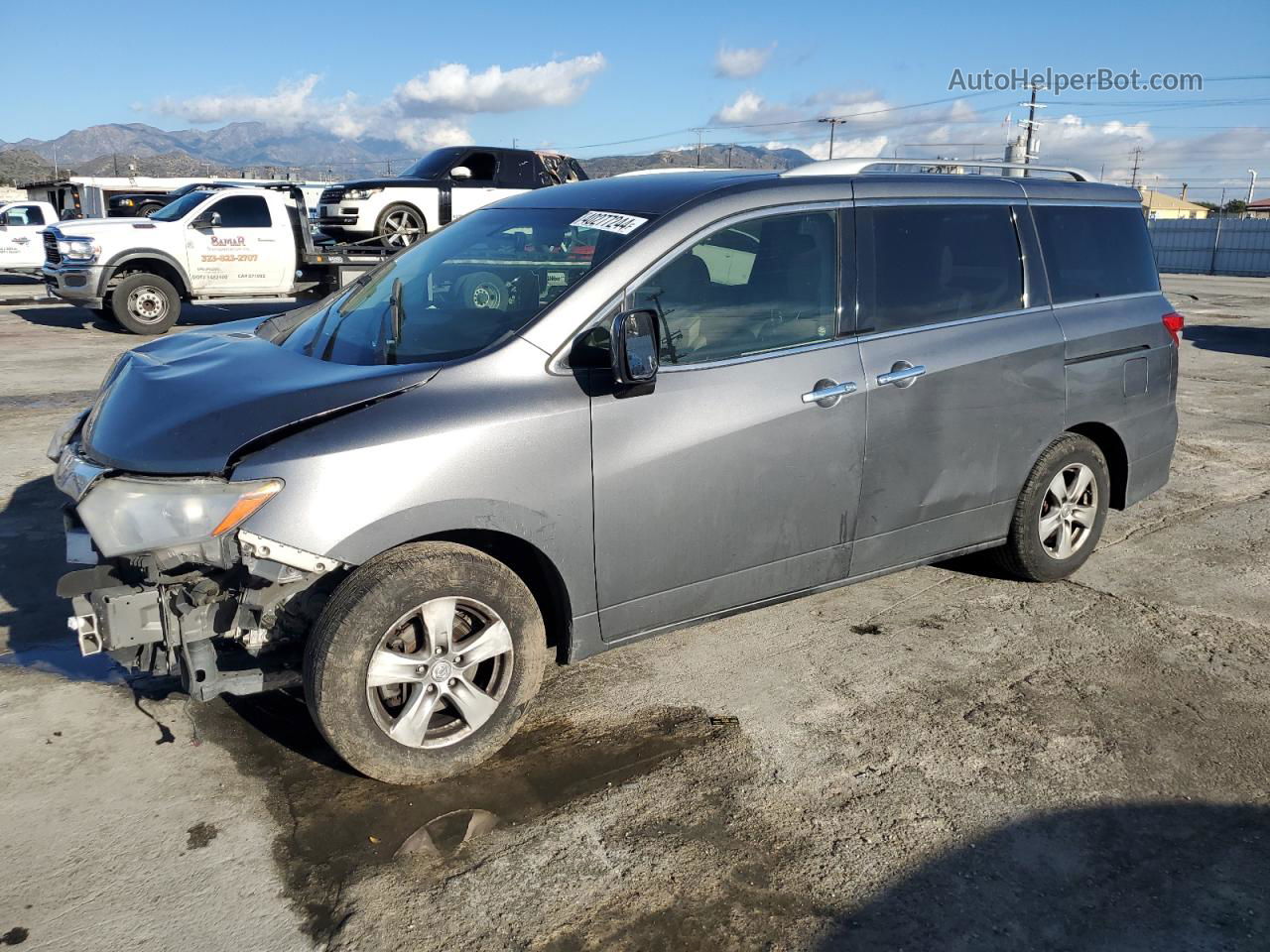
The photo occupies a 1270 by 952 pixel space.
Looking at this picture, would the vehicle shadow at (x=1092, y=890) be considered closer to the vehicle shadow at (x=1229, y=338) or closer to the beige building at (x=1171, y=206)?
Answer: the vehicle shadow at (x=1229, y=338)

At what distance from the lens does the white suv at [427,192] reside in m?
16.1

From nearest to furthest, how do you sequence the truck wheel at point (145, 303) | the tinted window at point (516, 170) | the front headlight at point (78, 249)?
the front headlight at point (78, 249), the truck wheel at point (145, 303), the tinted window at point (516, 170)

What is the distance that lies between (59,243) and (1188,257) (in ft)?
132

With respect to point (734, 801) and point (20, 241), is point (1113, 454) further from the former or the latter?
point (20, 241)

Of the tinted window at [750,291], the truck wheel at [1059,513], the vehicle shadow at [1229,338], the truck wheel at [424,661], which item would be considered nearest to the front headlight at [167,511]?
the truck wheel at [424,661]

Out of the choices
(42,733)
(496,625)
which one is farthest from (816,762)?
(42,733)

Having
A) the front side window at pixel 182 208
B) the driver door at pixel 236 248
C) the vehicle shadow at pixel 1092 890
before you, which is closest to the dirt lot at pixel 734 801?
the vehicle shadow at pixel 1092 890

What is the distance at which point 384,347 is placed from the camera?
144 inches

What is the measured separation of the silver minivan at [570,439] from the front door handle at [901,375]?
0.05 feet

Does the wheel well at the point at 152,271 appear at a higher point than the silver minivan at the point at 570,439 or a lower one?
higher

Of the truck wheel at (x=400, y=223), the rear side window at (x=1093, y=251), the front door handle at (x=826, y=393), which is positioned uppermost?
the truck wheel at (x=400, y=223)

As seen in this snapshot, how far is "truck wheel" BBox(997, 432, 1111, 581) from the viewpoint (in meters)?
4.80

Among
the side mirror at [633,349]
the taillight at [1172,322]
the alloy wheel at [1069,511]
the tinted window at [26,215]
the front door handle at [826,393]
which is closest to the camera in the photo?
the side mirror at [633,349]

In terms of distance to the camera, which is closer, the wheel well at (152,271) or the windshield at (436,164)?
the wheel well at (152,271)
